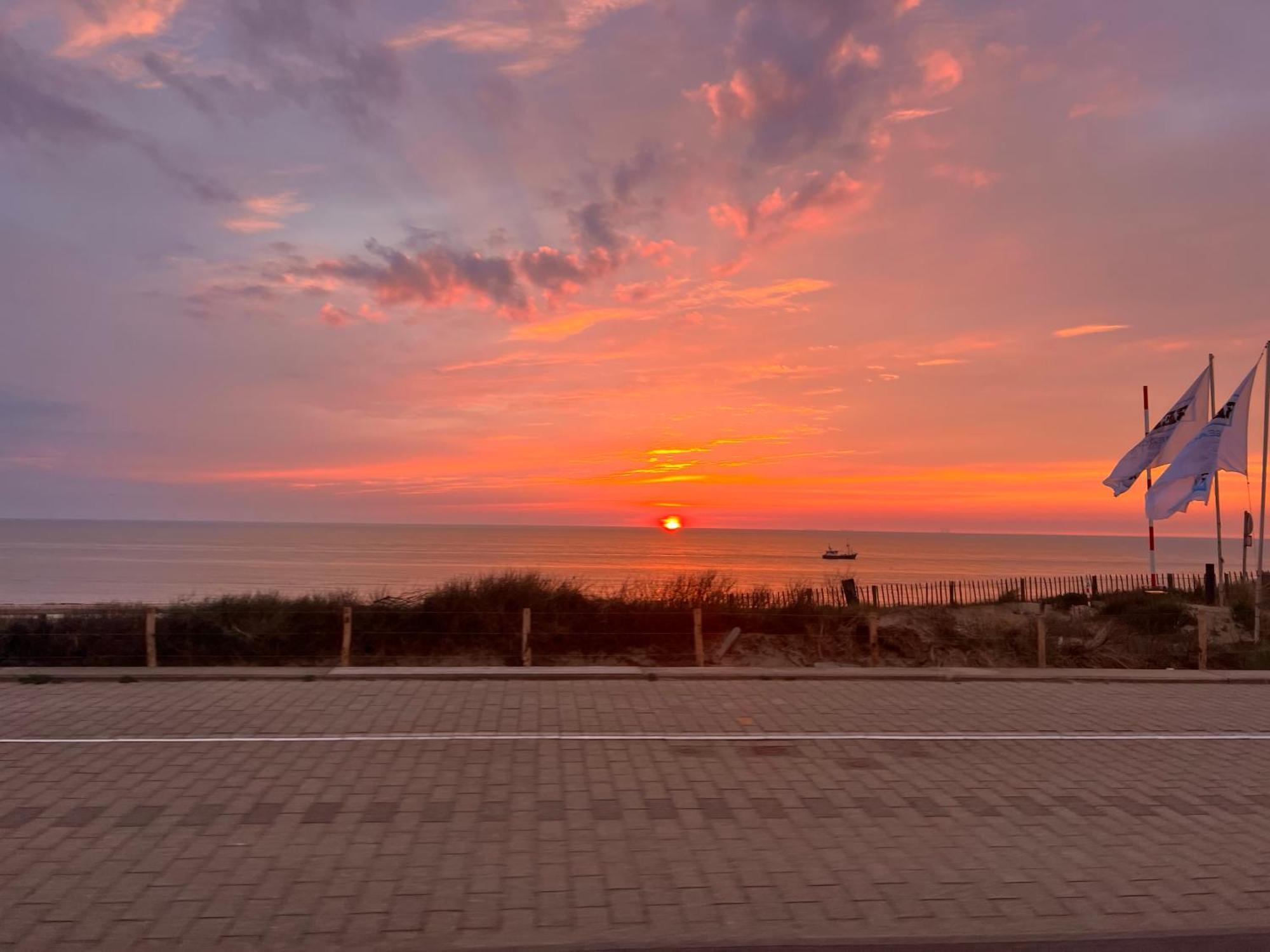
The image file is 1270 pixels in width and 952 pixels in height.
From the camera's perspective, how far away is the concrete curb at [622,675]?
9906 millimetres

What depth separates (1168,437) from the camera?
70.1ft

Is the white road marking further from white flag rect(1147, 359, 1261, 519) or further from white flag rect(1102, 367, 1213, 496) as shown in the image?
white flag rect(1102, 367, 1213, 496)

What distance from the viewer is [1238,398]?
730 inches

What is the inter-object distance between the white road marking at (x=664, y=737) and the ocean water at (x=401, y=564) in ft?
58.3

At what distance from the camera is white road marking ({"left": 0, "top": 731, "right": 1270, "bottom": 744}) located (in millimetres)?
7215

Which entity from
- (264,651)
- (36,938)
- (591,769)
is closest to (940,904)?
(591,769)

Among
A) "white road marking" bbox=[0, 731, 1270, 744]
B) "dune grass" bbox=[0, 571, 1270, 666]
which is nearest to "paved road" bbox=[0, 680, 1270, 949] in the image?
"white road marking" bbox=[0, 731, 1270, 744]

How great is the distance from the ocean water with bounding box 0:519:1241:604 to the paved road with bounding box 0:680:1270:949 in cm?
1785

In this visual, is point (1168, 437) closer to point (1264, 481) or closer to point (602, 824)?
point (1264, 481)

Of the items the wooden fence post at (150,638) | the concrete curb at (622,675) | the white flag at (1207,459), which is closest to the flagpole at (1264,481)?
the white flag at (1207,459)

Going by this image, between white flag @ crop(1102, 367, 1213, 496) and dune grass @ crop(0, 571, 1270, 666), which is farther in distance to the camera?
white flag @ crop(1102, 367, 1213, 496)

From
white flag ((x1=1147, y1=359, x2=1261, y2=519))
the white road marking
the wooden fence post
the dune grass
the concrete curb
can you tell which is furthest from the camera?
white flag ((x1=1147, y1=359, x2=1261, y2=519))

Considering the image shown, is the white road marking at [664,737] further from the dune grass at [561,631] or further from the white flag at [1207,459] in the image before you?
the white flag at [1207,459]

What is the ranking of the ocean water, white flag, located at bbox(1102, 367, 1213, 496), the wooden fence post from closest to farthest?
the wooden fence post → white flag, located at bbox(1102, 367, 1213, 496) → the ocean water
